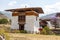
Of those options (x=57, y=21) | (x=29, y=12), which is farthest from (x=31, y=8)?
(x=57, y=21)

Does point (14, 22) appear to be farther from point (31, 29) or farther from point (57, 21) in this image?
point (57, 21)

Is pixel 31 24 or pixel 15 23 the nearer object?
pixel 31 24

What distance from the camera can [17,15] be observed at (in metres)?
38.3

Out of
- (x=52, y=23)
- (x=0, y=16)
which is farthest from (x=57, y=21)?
(x=0, y=16)

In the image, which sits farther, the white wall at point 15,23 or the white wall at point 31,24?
the white wall at point 15,23

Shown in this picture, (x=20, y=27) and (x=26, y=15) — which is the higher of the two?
(x=26, y=15)

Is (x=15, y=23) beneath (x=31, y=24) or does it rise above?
above

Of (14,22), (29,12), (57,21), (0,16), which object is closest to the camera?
(29,12)

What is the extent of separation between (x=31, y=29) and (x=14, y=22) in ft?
14.9

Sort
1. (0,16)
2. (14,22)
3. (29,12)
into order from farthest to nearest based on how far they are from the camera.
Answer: (0,16) < (14,22) < (29,12)

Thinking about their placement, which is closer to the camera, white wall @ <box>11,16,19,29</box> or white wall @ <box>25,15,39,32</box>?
white wall @ <box>25,15,39,32</box>

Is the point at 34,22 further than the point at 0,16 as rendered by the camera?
No

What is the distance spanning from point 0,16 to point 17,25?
28.0 m

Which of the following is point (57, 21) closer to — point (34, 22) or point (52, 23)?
point (52, 23)
